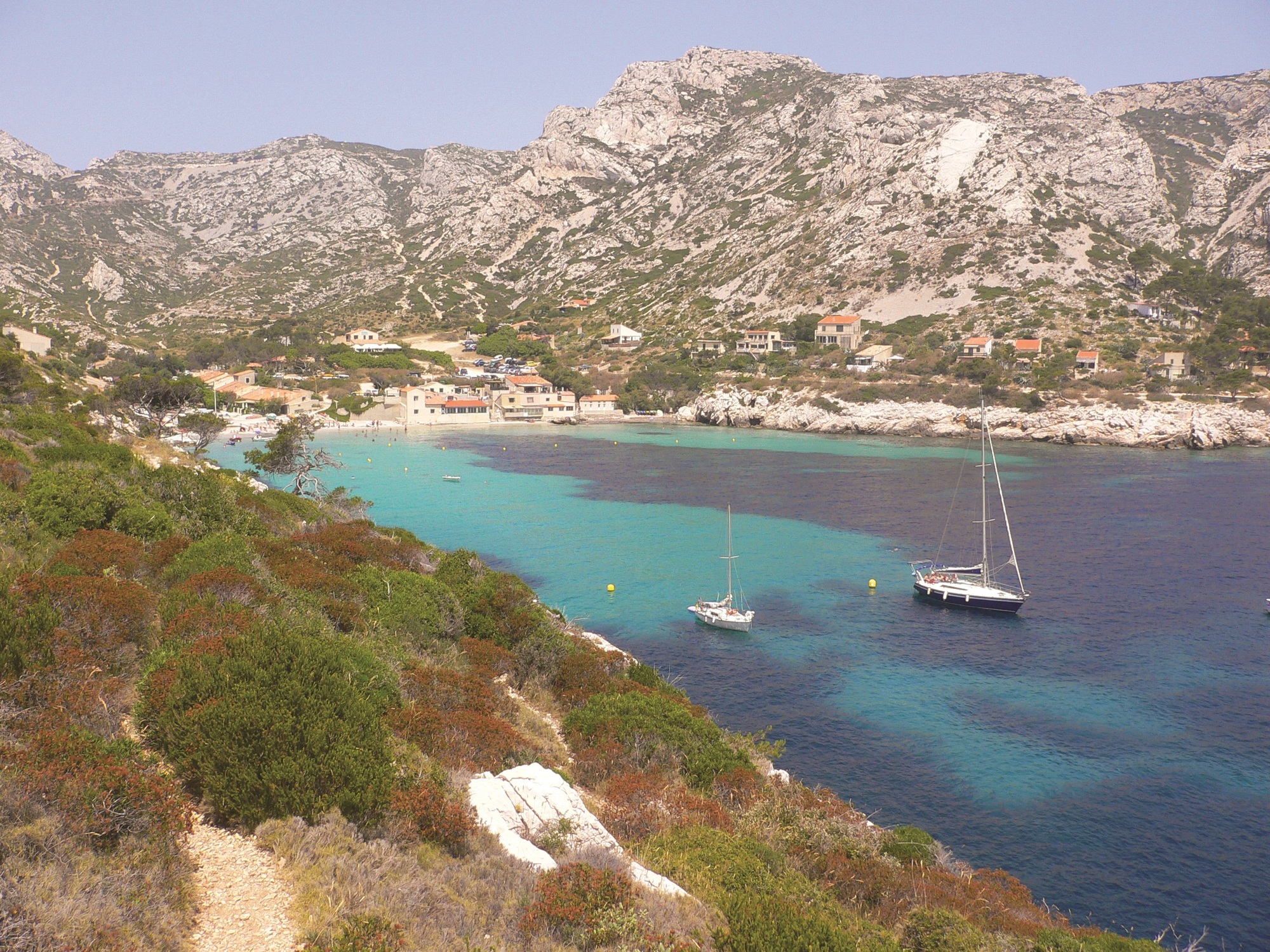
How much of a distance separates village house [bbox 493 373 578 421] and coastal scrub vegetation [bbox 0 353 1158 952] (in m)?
81.9

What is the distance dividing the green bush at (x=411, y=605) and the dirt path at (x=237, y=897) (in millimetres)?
8333

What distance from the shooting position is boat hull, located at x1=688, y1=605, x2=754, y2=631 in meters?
26.4

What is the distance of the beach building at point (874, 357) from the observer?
98.7 meters

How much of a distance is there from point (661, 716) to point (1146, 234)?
147511mm

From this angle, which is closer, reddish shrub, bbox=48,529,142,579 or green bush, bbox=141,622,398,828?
green bush, bbox=141,622,398,828

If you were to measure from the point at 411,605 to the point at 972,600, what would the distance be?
21.8 m

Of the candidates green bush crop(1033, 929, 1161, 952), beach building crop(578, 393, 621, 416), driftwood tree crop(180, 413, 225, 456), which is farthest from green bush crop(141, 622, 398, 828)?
beach building crop(578, 393, 621, 416)

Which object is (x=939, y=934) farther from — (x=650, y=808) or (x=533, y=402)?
(x=533, y=402)

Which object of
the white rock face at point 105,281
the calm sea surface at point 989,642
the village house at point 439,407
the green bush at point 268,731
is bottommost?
the calm sea surface at point 989,642

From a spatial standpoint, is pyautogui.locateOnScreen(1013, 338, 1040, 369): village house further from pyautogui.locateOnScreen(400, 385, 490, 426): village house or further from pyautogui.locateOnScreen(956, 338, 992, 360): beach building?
pyautogui.locateOnScreen(400, 385, 490, 426): village house

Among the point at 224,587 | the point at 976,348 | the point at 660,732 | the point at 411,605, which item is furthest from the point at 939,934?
the point at 976,348

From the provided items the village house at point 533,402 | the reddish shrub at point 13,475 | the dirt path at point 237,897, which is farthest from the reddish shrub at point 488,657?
the village house at point 533,402

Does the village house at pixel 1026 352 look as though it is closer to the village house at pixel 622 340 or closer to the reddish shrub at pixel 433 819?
the village house at pixel 622 340

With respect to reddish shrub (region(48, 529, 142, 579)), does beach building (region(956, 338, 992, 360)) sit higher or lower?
higher
